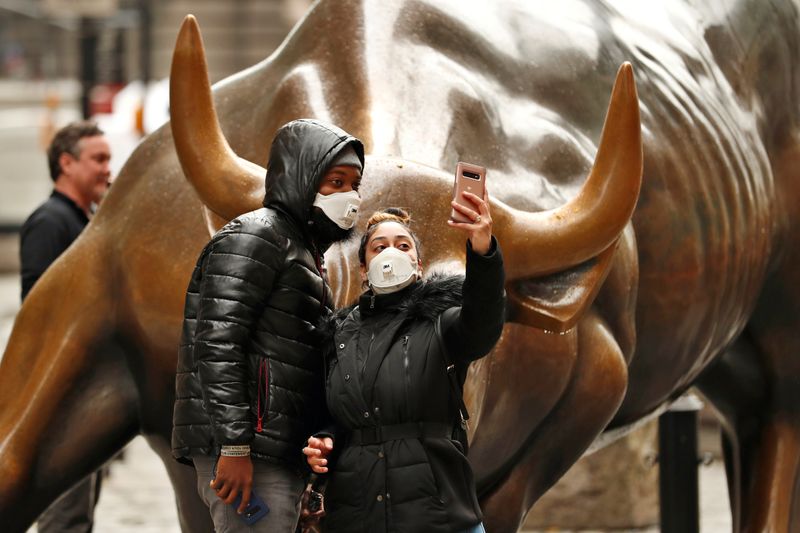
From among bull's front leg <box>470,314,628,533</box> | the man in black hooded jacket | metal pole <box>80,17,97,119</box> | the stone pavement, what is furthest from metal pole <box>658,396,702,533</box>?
metal pole <box>80,17,97,119</box>

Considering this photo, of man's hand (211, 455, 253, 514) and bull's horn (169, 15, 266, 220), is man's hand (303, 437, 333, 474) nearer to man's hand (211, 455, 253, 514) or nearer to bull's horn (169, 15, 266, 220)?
man's hand (211, 455, 253, 514)

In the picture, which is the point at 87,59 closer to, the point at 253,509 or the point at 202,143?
the point at 202,143

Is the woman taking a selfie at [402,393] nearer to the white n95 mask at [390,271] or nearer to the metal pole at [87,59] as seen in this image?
the white n95 mask at [390,271]

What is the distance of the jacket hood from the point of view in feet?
13.7

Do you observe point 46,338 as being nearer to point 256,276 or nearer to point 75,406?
point 75,406

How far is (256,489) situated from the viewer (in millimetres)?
4062

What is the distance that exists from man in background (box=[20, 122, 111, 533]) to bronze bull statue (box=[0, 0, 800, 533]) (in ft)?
4.50

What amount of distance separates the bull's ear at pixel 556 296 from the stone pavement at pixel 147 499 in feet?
13.8

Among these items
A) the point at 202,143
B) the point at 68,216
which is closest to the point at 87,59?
the point at 68,216

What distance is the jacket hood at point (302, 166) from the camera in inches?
164

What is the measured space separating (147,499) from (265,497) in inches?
228

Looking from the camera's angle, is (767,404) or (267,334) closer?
(267,334)

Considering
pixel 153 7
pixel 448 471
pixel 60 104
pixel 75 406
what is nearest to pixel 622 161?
pixel 448 471

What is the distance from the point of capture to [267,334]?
4078 millimetres
